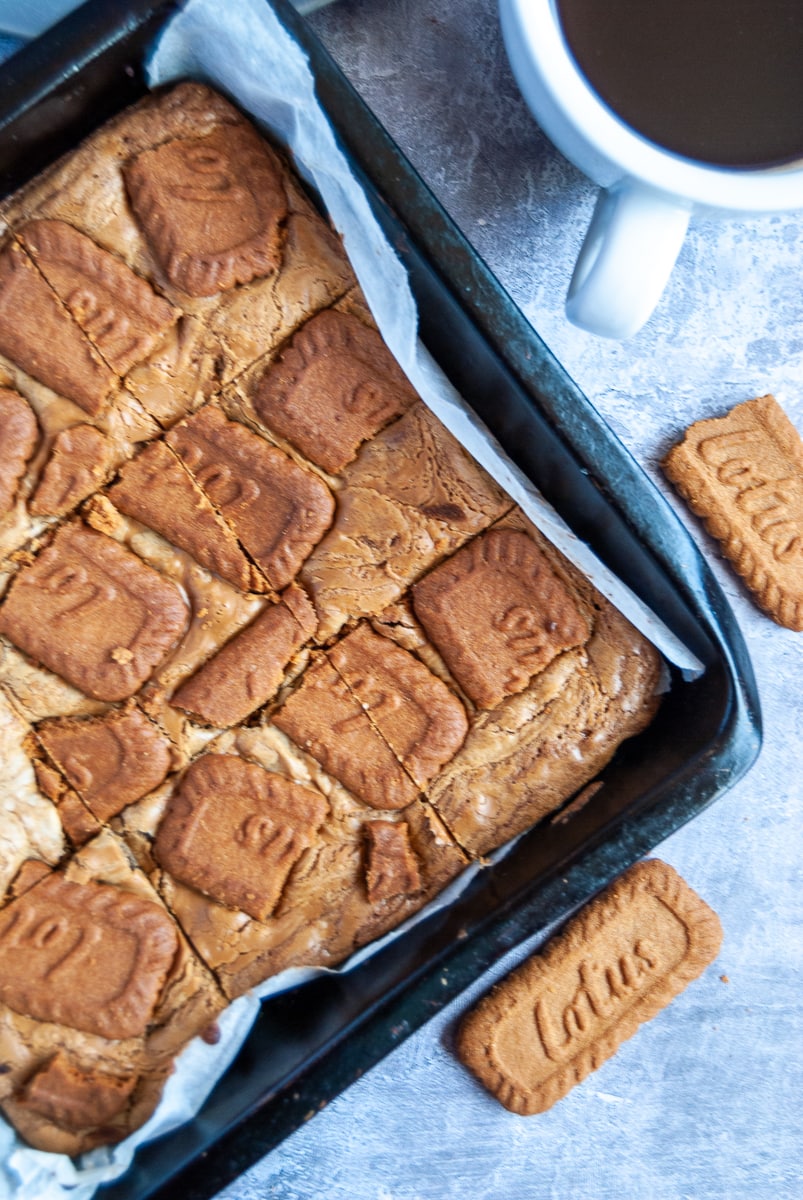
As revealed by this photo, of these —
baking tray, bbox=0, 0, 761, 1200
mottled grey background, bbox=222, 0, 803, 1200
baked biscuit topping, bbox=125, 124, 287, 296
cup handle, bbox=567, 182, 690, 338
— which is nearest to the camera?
cup handle, bbox=567, 182, 690, 338

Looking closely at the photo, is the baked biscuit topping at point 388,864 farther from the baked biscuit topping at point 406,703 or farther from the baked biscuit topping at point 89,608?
the baked biscuit topping at point 89,608

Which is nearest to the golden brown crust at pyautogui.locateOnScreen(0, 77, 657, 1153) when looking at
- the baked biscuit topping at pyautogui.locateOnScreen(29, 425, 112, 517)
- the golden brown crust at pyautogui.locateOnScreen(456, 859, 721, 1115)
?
the baked biscuit topping at pyautogui.locateOnScreen(29, 425, 112, 517)

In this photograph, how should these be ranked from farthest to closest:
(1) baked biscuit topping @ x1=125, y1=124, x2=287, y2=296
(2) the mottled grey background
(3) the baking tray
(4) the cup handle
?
(2) the mottled grey background, (1) baked biscuit topping @ x1=125, y1=124, x2=287, y2=296, (3) the baking tray, (4) the cup handle

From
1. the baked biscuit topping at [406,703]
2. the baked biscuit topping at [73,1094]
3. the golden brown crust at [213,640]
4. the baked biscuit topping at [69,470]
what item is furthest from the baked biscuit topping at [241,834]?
the baked biscuit topping at [69,470]

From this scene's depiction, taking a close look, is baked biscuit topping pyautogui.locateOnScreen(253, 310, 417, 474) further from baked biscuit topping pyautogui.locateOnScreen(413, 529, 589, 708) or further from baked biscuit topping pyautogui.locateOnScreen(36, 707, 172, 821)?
baked biscuit topping pyautogui.locateOnScreen(36, 707, 172, 821)

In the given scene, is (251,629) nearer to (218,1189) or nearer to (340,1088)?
(340,1088)

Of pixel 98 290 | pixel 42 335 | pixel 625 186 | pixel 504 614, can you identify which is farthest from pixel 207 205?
pixel 504 614

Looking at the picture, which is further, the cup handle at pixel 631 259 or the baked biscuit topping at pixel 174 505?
the baked biscuit topping at pixel 174 505
